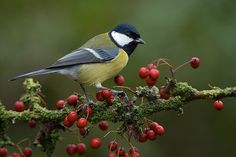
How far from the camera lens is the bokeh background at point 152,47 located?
4.47 meters

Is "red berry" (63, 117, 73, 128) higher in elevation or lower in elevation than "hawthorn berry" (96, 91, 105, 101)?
lower

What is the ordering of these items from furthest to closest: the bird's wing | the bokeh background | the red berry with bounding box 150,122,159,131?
the bokeh background, the bird's wing, the red berry with bounding box 150,122,159,131

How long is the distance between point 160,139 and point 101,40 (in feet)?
4.14

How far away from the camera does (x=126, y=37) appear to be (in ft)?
12.5

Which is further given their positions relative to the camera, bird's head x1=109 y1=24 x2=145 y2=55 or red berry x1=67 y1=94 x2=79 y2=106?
bird's head x1=109 y1=24 x2=145 y2=55

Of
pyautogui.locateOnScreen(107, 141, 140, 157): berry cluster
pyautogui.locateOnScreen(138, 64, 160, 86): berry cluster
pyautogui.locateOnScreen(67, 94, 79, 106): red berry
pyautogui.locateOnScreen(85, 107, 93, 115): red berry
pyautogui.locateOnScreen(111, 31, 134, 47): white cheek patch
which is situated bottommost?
pyautogui.locateOnScreen(107, 141, 140, 157): berry cluster

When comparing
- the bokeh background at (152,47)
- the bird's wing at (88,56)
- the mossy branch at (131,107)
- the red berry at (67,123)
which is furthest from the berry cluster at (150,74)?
the bokeh background at (152,47)

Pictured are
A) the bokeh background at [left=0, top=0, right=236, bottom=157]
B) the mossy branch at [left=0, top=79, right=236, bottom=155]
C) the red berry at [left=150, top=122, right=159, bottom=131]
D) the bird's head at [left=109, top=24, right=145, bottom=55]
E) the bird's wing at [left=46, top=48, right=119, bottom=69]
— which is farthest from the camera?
the bokeh background at [left=0, top=0, right=236, bottom=157]

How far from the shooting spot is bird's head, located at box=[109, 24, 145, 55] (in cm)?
379

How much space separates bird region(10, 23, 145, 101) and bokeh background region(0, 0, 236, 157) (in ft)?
1.81

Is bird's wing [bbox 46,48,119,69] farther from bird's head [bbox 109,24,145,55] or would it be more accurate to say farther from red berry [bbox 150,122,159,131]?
red berry [bbox 150,122,159,131]

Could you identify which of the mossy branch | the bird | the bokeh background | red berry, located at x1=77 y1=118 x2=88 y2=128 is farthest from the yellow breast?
red berry, located at x1=77 y1=118 x2=88 y2=128

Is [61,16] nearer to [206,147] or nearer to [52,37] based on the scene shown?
[52,37]

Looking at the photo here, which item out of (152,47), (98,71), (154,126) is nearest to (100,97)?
(154,126)
